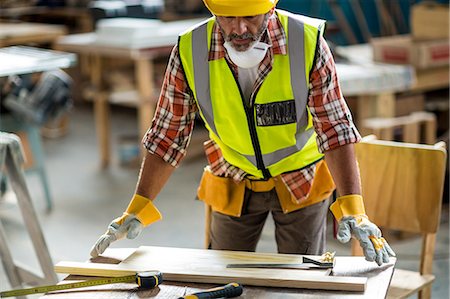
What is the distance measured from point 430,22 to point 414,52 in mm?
483

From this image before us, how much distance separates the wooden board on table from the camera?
1827 mm

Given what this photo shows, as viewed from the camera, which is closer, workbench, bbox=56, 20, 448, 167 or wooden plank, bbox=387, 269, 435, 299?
wooden plank, bbox=387, 269, 435, 299

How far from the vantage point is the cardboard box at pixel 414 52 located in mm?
4516

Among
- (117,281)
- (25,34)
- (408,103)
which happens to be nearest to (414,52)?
(408,103)

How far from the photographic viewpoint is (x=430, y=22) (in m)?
4.89

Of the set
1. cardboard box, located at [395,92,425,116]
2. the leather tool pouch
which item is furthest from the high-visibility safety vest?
cardboard box, located at [395,92,425,116]

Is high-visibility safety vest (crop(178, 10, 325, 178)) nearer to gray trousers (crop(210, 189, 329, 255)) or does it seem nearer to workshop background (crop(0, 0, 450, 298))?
gray trousers (crop(210, 189, 329, 255))

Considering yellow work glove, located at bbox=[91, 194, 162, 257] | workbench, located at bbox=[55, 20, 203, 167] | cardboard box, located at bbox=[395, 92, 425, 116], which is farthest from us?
workbench, located at bbox=[55, 20, 203, 167]

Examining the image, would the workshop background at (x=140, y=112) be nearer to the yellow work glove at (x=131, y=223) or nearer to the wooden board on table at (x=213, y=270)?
the yellow work glove at (x=131, y=223)

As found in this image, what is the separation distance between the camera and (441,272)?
12.7ft

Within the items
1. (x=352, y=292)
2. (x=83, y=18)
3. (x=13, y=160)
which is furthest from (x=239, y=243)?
(x=83, y=18)

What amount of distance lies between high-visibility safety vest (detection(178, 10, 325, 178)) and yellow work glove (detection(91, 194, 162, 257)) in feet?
0.96

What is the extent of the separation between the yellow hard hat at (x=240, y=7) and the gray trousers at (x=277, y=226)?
23.0 inches

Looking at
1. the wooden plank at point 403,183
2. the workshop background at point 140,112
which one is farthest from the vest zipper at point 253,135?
the workshop background at point 140,112
